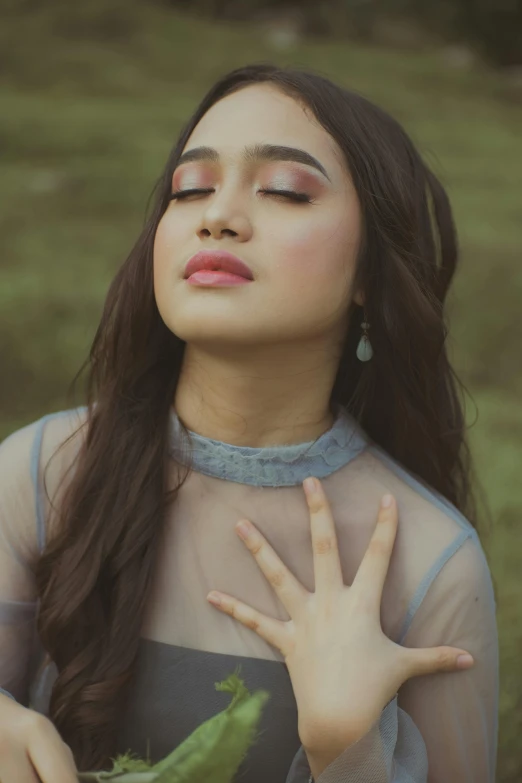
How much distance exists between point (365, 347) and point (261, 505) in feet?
1.16

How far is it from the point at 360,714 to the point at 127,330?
2.73 feet

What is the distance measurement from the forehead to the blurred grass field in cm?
22

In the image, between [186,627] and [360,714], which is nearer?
[360,714]

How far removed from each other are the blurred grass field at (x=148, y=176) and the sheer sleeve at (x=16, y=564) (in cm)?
96

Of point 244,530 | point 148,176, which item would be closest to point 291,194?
point 244,530

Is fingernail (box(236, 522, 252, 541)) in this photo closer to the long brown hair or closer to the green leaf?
the long brown hair

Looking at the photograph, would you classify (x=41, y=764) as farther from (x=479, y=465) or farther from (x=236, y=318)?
(x=479, y=465)

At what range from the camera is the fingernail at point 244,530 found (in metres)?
1.76

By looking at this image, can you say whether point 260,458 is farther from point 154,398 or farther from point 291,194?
point 291,194

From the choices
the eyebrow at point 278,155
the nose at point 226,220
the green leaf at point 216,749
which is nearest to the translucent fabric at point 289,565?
the nose at point 226,220

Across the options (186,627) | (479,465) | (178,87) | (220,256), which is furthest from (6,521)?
(178,87)

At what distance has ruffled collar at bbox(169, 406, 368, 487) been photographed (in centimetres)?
181

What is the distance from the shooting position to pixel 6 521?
1.82 m

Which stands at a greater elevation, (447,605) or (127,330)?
(127,330)
